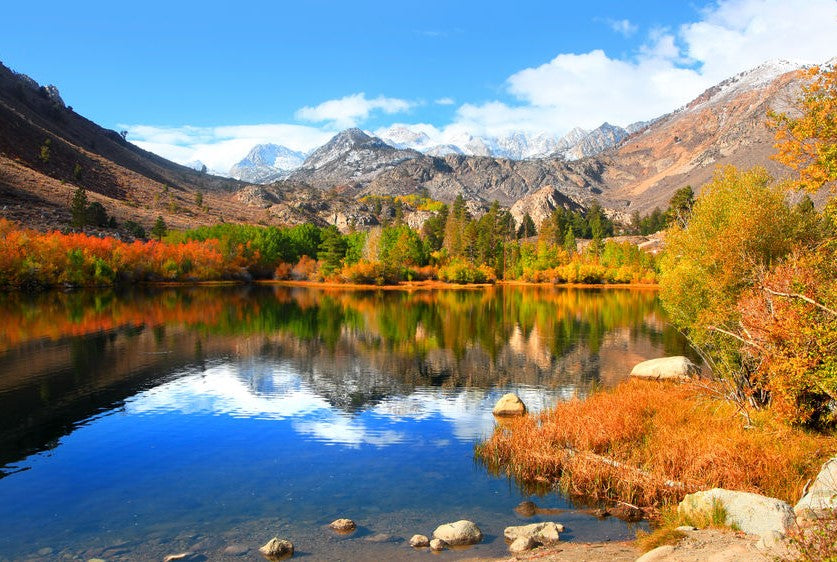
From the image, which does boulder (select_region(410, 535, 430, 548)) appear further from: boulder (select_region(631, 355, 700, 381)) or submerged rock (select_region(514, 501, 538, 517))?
boulder (select_region(631, 355, 700, 381))

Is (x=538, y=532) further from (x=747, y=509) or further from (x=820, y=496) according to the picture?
(x=820, y=496)

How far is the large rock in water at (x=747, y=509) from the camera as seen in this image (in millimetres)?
15727

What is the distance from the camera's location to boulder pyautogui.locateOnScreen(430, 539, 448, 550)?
1786cm

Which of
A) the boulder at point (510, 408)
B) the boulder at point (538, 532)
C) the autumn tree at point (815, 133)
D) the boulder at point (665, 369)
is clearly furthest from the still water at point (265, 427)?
the autumn tree at point (815, 133)

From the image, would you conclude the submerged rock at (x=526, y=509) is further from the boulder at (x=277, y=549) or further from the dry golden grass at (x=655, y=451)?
the boulder at (x=277, y=549)

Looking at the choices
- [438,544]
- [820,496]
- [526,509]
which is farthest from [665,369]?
[438,544]

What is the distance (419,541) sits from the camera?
1820 cm

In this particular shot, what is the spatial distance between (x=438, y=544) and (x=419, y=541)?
0.64m

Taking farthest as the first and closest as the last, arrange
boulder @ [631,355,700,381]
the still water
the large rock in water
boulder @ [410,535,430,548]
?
boulder @ [631,355,700,381] → the still water → boulder @ [410,535,430,548] → the large rock in water

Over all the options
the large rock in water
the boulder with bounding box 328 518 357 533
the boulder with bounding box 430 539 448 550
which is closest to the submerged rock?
the boulder with bounding box 430 539 448 550

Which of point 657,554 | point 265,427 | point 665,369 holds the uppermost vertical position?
point 657,554

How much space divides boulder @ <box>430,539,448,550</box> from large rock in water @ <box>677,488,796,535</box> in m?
7.60

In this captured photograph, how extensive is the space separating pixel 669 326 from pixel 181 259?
122 metres

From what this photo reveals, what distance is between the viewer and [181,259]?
150500mm
